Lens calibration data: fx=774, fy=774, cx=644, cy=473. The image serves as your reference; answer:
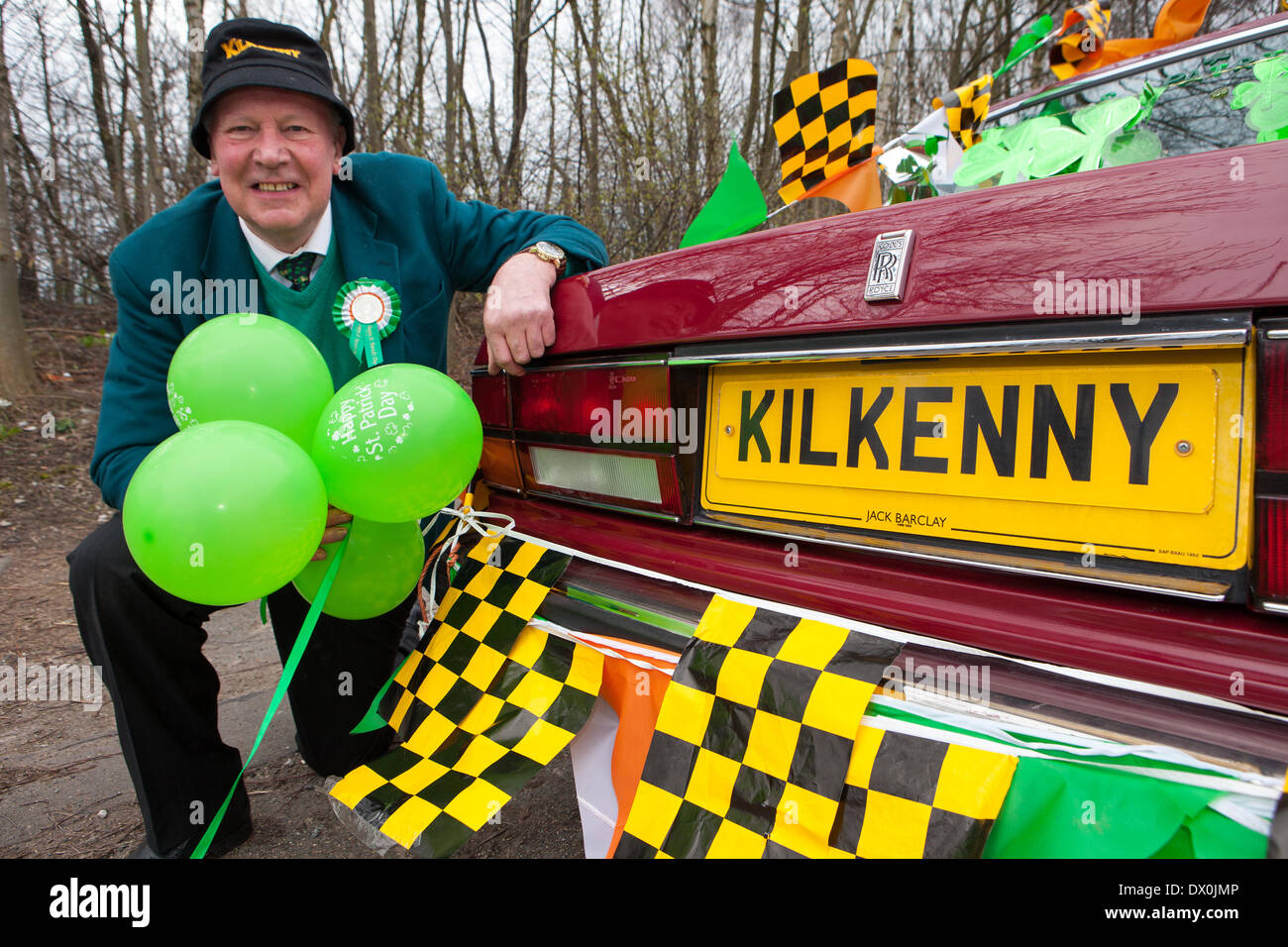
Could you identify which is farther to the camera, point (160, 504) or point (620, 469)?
point (620, 469)

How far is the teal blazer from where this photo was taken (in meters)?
1.96

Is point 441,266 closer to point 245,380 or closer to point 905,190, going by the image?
point 245,380

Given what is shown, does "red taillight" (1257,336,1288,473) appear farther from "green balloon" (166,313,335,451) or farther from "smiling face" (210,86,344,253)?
"smiling face" (210,86,344,253)

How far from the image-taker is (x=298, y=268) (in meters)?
2.15

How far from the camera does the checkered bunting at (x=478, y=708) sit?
1407mm

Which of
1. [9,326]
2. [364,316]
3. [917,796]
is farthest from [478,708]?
[9,326]

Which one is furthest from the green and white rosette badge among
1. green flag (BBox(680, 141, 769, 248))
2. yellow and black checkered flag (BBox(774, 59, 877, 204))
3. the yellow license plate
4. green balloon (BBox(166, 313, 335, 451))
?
yellow and black checkered flag (BBox(774, 59, 877, 204))

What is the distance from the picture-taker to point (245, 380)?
155 cm

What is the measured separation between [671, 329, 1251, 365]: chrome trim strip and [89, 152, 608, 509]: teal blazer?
0.86 meters

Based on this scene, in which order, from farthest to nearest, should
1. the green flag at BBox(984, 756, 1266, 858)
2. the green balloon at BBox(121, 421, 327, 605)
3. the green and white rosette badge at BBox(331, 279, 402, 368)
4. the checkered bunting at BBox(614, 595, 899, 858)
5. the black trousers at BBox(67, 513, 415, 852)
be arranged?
the green and white rosette badge at BBox(331, 279, 402, 368) < the black trousers at BBox(67, 513, 415, 852) < the green balloon at BBox(121, 421, 327, 605) < the checkered bunting at BBox(614, 595, 899, 858) < the green flag at BBox(984, 756, 1266, 858)

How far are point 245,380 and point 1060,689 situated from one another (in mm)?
1517

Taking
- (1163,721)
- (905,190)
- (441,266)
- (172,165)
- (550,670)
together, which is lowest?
(550,670)

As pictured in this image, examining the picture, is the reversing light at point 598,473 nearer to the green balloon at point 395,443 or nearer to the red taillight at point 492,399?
the red taillight at point 492,399

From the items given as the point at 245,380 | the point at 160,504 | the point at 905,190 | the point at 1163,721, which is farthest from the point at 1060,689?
the point at 905,190
